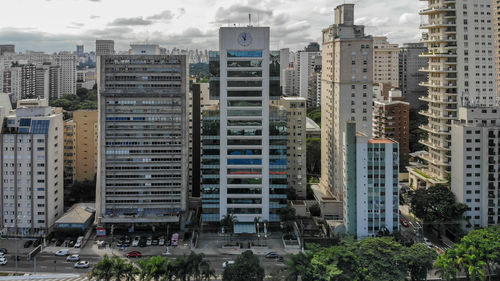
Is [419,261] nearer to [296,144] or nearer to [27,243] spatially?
[296,144]

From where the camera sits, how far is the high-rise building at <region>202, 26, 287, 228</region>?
54062 mm

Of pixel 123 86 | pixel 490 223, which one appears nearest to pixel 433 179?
pixel 490 223

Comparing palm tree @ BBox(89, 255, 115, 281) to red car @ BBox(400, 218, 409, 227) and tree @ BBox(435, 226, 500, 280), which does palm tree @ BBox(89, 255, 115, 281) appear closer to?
tree @ BBox(435, 226, 500, 280)

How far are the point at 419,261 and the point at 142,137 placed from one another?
3293cm

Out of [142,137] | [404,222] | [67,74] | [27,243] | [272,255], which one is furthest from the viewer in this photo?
[67,74]

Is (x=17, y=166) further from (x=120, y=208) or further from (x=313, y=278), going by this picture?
(x=313, y=278)

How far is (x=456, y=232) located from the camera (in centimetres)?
5156

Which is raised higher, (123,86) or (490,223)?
(123,86)

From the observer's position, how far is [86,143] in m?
67.9

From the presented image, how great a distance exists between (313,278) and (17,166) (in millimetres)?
36094

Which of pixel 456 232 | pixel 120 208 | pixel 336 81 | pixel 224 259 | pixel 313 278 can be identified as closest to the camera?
pixel 313 278

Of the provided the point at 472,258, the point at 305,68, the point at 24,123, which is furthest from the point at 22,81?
the point at 472,258

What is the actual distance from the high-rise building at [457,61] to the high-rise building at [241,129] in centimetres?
2239

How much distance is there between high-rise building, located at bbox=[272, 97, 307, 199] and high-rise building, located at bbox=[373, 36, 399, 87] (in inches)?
2760
